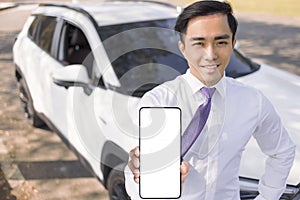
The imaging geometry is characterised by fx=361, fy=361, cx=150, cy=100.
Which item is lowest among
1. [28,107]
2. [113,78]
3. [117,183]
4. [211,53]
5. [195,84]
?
[28,107]

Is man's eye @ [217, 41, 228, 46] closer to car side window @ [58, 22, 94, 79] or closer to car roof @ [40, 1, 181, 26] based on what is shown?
car roof @ [40, 1, 181, 26]

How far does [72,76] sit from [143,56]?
2.03ft

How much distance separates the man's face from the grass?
13284mm

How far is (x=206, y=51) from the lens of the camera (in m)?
1.20

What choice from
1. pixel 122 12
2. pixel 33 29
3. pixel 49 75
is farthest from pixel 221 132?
pixel 33 29

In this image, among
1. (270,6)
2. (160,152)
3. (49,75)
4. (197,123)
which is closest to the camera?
(160,152)

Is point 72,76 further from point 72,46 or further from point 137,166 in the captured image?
point 137,166

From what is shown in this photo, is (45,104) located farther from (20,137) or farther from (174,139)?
(174,139)

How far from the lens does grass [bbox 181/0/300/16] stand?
1372 cm

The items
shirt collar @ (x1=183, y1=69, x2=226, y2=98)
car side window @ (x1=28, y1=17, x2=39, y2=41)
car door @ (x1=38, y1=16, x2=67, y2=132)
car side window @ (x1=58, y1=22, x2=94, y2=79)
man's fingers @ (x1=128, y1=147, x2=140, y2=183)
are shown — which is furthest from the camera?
car side window @ (x1=28, y1=17, x2=39, y2=41)

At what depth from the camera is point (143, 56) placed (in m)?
3.08

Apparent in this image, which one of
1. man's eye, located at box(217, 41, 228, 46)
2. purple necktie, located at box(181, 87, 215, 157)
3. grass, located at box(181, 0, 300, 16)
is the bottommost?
grass, located at box(181, 0, 300, 16)

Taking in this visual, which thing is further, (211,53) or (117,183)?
A: (117,183)

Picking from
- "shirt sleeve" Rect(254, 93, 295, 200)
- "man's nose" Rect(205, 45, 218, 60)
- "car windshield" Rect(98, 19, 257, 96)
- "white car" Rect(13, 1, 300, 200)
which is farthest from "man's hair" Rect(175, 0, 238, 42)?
"car windshield" Rect(98, 19, 257, 96)
